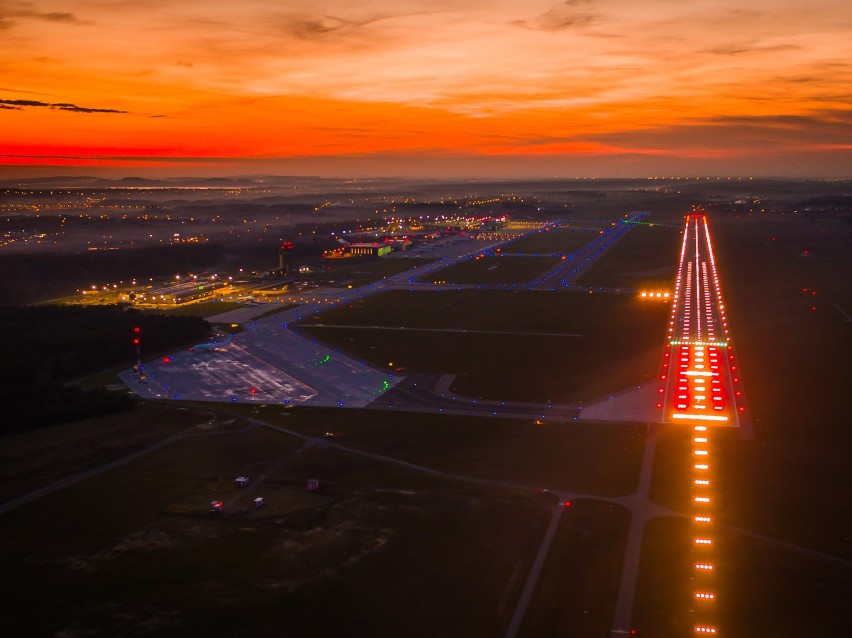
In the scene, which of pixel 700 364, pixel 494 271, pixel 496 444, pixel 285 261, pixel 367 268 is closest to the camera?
pixel 496 444

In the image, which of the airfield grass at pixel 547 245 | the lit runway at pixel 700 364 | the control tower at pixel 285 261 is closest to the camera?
the lit runway at pixel 700 364

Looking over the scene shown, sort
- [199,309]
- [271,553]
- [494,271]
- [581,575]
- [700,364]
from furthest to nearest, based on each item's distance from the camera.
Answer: [494,271], [199,309], [700,364], [271,553], [581,575]

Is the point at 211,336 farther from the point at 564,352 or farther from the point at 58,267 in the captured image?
the point at 58,267

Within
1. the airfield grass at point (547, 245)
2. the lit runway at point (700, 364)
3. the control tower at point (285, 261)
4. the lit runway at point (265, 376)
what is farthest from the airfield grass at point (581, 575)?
the airfield grass at point (547, 245)

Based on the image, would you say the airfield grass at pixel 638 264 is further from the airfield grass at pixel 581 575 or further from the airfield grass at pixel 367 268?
the airfield grass at pixel 581 575

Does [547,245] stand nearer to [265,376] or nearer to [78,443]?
[265,376]

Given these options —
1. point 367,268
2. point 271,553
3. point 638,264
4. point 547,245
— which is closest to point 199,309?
point 367,268
